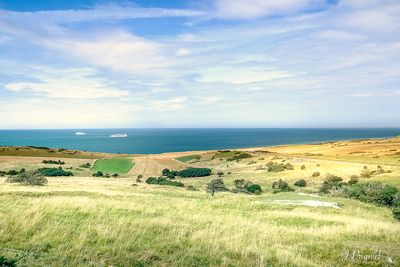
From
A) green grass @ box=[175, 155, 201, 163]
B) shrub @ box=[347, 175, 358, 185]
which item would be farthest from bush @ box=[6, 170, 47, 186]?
green grass @ box=[175, 155, 201, 163]

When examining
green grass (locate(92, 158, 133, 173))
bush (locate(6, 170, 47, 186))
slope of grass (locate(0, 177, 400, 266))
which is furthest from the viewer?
green grass (locate(92, 158, 133, 173))

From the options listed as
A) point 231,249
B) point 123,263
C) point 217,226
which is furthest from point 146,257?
point 217,226

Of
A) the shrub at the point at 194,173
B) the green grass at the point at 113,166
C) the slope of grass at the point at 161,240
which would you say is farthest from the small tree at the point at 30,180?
the green grass at the point at 113,166

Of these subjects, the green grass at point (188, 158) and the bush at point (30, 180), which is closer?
the bush at point (30, 180)

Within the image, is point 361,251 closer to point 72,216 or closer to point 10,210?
point 72,216

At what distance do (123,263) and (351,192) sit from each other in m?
35.5

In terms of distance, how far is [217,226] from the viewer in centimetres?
1390

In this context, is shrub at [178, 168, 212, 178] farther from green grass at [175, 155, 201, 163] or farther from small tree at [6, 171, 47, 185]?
small tree at [6, 171, 47, 185]

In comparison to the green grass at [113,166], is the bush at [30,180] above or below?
above

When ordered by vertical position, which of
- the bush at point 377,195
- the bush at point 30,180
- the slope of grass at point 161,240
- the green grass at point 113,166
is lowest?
the green grass at point 113,166

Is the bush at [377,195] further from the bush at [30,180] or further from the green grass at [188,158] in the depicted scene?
the green grass at [188,158]

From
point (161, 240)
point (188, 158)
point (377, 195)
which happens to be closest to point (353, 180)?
point (377, 195)

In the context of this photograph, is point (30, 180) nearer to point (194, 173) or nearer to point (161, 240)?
point (161, 240)

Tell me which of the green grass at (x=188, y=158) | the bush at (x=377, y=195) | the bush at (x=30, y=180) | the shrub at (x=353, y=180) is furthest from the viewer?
the green grass at (x=188, y=158)
